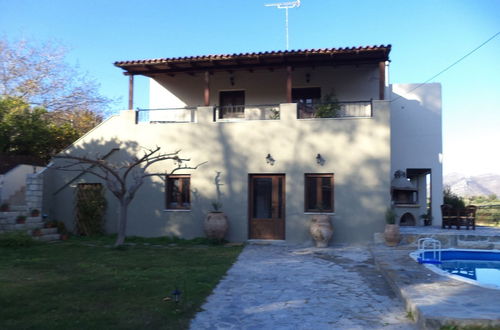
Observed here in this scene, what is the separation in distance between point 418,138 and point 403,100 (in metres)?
1.49

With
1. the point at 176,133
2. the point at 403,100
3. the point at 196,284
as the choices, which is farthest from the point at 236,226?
the point at 403,100

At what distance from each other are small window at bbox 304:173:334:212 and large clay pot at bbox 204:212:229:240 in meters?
2.49

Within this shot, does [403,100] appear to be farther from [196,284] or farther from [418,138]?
[196,284]

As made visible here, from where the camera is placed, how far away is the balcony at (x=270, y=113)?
1138 centimetres

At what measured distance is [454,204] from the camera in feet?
48.6

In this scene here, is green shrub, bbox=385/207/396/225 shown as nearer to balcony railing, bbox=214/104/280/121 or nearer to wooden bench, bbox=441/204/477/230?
wooden bench, bbox=441/204/477/230

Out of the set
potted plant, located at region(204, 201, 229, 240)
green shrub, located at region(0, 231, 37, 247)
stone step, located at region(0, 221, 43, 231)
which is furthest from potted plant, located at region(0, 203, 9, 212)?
potted plant, located at region(204, 201, 229, 240)

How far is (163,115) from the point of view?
14.1 meters

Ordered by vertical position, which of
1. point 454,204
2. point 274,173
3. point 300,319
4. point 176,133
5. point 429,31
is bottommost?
point 300,319

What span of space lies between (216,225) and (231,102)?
5.73 m

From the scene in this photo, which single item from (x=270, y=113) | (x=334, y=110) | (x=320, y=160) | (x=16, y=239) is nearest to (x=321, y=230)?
(x=320, y=160)

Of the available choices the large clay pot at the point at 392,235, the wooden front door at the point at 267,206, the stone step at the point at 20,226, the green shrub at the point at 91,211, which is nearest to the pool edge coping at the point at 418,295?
the large clay pot at the point at 392,235

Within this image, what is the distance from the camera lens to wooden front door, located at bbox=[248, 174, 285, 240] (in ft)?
36.7

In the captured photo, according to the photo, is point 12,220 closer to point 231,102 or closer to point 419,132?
point 231,102
